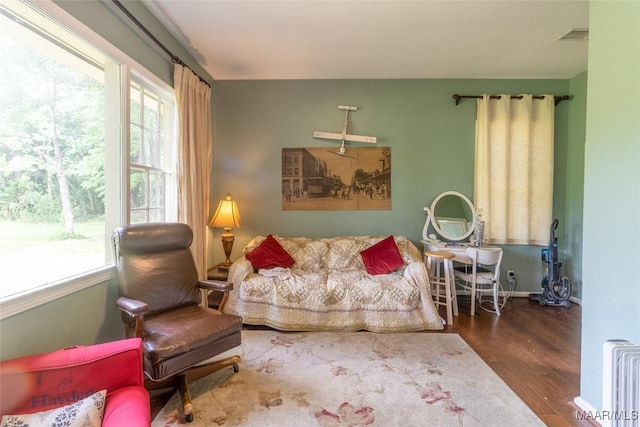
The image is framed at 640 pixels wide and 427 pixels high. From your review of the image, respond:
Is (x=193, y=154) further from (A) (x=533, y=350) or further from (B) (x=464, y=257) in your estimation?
(A) (x=533, y=350)

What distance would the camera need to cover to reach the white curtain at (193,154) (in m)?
2.66

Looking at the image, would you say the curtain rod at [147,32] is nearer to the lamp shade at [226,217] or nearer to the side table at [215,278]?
the lamp shade at [226,217]

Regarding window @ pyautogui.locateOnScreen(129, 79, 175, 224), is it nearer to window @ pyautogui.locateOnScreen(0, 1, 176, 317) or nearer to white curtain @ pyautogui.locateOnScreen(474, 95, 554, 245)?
window @ pyautogui.locateOnScreen(0, 1, 176, 317)

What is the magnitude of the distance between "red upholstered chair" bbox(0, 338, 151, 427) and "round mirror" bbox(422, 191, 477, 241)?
10.8 ft

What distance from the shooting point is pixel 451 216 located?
12.2 ft

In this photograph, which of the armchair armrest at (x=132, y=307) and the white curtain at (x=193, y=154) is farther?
the white curtain at (x=193, y=154)

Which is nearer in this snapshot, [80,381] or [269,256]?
[80,381]

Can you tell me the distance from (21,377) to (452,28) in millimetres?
3600

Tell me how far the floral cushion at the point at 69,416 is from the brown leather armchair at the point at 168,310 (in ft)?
1.21

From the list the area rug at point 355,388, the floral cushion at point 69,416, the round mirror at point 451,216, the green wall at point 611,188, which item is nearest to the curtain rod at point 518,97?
the round mirror at point 451,216

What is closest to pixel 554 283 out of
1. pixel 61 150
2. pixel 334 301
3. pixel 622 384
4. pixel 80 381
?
pixel 622 384

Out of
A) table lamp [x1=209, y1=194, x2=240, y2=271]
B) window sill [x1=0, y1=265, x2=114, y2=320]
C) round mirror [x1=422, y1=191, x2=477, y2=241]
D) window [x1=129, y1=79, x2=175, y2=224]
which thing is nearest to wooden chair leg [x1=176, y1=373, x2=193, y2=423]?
window sill [x1=0, y1=265, x2=114, y2=320]

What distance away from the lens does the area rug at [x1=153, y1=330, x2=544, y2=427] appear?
163 cm

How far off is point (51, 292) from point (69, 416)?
71 cm
